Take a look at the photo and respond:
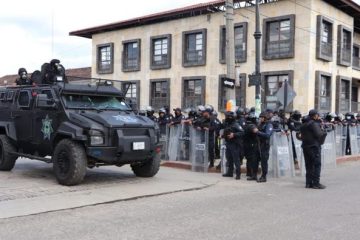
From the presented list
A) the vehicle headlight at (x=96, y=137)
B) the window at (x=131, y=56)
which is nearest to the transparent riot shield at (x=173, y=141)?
the vehicle headlight at (x=96, y=137)

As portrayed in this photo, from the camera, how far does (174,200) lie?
9203 millimetres

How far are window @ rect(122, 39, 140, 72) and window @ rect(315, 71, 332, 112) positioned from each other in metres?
13.1

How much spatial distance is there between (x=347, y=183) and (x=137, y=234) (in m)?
7.06

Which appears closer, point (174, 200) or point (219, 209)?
point (219, 209)

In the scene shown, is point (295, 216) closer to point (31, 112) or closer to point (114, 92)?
point (114, 92)

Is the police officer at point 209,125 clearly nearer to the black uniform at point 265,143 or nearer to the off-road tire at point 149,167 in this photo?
the black uniform at point 265,143

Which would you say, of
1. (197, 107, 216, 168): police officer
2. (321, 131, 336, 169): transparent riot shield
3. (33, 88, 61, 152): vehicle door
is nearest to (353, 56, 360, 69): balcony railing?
(321, 131, 336, 169): transparent riot shield

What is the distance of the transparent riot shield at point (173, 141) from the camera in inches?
586

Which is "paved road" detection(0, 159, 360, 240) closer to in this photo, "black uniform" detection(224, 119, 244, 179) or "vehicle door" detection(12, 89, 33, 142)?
"black uniform" detection(224, 119, 244, 179)

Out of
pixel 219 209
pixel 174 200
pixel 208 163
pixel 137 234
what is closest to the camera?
pixel 137 234

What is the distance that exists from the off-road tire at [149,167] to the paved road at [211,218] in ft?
5.41

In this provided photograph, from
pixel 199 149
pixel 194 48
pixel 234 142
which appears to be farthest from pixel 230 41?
pixel 194 48

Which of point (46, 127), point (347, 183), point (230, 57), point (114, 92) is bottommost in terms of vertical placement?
point (347, 183)

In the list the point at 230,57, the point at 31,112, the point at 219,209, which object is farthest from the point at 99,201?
the point at 230,57
